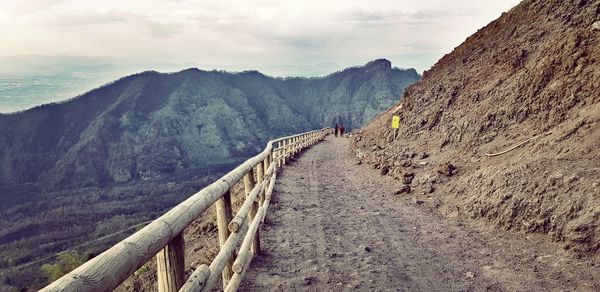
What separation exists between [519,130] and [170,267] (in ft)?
34.6

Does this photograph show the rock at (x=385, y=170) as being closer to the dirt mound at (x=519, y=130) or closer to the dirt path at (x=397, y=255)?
the dirt mound at (x=519, y=130)

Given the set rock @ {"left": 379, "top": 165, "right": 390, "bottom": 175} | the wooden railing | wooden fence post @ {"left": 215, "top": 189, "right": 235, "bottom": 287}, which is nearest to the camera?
the wooden railing

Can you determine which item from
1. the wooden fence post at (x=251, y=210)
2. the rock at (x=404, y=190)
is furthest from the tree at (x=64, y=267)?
the wooden fence post at (x=251, y=210)

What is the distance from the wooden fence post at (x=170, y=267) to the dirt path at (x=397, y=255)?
269cm

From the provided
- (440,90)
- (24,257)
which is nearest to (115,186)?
(24,257)

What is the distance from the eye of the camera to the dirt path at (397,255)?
5.00 metres

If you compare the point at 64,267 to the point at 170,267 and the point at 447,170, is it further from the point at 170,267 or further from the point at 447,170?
the point at 170,267

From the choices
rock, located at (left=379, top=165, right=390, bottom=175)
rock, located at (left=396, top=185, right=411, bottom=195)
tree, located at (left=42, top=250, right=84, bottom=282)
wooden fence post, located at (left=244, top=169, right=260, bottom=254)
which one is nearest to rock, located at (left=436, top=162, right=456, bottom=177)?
rock, located at (left=396, top=185, right=411, bottom=195)

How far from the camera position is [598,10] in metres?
12.5

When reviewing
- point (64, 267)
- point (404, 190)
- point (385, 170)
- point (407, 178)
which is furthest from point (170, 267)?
point (64, 267)

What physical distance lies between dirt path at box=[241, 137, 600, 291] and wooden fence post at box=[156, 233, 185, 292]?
269cm

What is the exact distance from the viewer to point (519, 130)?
34.7 feet

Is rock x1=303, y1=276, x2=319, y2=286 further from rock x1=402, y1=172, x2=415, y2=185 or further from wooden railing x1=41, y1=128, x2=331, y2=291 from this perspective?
rock x1=402, y1=172, x2=415, y2=185

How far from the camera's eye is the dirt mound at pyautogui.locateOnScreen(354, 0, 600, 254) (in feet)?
21.2
